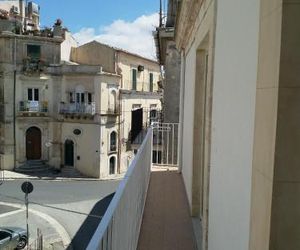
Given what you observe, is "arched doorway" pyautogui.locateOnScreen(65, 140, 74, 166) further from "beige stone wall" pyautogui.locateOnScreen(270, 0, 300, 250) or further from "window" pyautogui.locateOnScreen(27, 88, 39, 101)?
"beige stone wall" pyautogui.locateOnScreen(270, 0, 300, 250)

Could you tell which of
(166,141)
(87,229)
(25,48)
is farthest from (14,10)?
(166,141)

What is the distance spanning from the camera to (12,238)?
13.1 metres

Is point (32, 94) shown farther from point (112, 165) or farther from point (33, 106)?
point (112, 165)

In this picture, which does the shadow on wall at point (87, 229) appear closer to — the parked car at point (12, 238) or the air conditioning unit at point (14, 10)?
the parked car at point (12, 238)

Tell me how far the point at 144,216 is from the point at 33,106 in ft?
75.3

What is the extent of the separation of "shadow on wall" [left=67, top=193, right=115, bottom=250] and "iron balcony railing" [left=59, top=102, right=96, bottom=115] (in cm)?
808

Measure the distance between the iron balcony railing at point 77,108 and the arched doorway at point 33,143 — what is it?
2.49 metres

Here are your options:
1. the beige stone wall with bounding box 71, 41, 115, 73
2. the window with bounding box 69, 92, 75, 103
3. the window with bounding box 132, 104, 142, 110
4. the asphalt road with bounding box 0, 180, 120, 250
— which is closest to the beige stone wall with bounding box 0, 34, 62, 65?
the window with bounding box 69, 92, 75, 103

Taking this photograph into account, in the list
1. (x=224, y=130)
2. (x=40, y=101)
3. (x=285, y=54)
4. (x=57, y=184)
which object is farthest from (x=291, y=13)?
(x=40, y=101)

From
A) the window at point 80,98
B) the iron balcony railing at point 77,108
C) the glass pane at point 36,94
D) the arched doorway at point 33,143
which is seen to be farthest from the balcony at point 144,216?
the arched doorway at point 33,143

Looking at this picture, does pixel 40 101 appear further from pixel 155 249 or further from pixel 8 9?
pixel 155 249

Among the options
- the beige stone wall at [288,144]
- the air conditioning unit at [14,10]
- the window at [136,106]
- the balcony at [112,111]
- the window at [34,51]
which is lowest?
the balcony at [112,111]

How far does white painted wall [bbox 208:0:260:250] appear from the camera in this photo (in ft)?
5.87

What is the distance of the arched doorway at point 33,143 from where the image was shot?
88.2 ft
